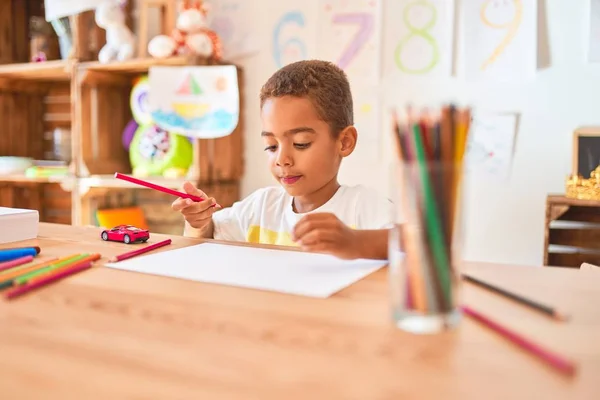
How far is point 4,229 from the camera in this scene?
0.85 metres

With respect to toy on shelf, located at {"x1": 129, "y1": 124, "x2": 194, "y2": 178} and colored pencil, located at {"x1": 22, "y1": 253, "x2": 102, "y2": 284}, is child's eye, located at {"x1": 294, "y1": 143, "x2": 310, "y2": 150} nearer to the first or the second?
colored pencil, located at {"x1": 22, "y1": 253, "x2": 102, "y2": 284}

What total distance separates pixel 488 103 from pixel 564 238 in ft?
1.58

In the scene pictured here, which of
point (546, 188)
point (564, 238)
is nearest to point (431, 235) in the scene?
point (564, 238)

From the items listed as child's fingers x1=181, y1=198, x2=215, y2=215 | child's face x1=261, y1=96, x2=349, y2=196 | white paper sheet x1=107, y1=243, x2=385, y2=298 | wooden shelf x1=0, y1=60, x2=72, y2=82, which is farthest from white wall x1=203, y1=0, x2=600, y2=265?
wooden shelf x1=0, y1=60, x2=72, y2=82

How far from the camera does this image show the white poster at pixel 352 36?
6.37 ft

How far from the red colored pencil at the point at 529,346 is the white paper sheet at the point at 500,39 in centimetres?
150

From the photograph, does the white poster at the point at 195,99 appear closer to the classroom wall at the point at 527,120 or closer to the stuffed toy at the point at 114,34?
the stuffed toy at the point at 114,34

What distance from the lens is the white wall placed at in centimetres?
172

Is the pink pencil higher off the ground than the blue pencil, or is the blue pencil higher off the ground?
the blue pencil

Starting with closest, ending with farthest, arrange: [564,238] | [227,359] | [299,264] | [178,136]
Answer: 1. [227,359]
2. [299,264]
3. [564,238]
4. [178,136]

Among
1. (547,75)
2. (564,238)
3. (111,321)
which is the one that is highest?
(547,75)

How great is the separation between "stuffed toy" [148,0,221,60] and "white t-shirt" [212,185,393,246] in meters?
0.94

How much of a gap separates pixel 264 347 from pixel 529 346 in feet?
0.59

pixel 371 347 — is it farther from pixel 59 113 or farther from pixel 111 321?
pixel 59 113
